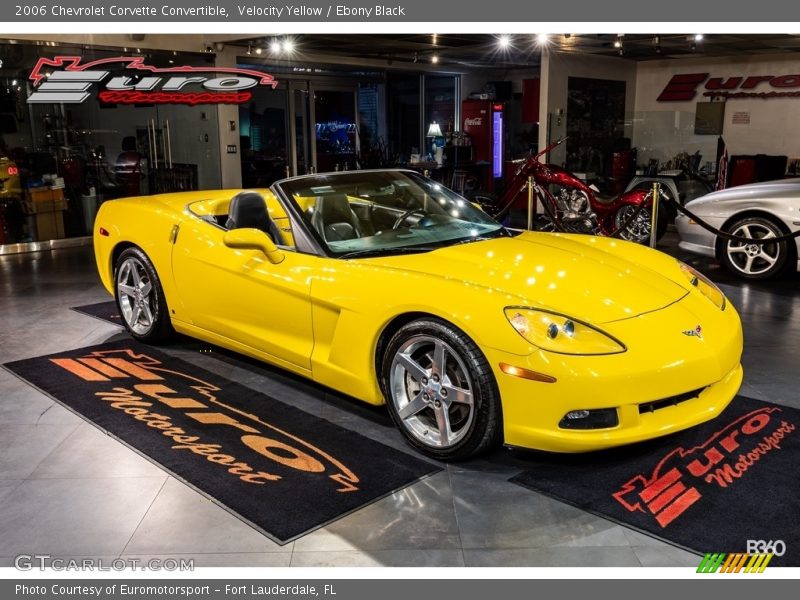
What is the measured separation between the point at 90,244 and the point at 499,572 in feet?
31.0

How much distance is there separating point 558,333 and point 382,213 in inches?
63.4

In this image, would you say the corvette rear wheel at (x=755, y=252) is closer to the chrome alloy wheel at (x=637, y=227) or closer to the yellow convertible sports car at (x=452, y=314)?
the chrome alloy wheel at (x=637, y=227)

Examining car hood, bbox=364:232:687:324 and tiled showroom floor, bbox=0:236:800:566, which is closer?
tiled showroom floor, bbox=0:236:800:566

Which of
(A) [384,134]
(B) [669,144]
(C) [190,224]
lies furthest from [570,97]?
(C) [190,224]

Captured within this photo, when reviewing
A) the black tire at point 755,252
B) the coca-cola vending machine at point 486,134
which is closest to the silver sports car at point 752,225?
the black tire at point 755,252

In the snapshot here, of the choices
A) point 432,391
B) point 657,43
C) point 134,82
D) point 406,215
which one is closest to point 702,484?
point 432,391

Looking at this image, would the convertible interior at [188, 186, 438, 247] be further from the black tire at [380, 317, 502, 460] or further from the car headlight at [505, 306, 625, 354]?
the car headlight at [505, 306, 625, 354]

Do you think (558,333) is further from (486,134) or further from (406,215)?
(486,134)

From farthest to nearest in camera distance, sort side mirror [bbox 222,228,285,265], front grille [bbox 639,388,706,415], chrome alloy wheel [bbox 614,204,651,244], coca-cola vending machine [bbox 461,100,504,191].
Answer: coca-cola vending machine [bbox 461,100,504,191] → chrome alloy wheel [bbox 614,204,651,244] → side mirror [bbox 222,228,285,265] → front grille [bbox 639,388,706,415]

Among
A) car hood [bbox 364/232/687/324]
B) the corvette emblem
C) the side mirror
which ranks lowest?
the corvette emblem

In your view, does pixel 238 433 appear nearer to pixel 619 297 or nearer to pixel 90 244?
pixel 619 297

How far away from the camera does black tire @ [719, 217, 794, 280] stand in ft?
23.4

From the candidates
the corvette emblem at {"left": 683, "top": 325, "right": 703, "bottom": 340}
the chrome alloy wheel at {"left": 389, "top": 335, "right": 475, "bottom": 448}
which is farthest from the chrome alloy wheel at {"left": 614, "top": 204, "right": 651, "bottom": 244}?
the chrome alloy wheel at {"left": 389, "top": 335, "right": 475, "bottom": 448}

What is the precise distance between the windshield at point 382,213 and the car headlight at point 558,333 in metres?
0.91
